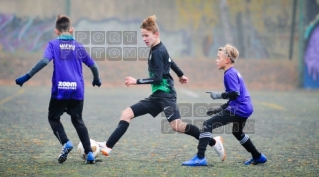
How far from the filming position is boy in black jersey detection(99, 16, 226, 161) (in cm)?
711

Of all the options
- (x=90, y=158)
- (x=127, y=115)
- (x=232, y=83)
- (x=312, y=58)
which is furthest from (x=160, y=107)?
(x=312, y=58)

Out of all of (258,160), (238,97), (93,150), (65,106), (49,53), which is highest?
(49,53)

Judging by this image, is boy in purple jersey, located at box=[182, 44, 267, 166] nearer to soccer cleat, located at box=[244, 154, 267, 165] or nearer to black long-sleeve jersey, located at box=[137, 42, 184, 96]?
soccer cleat, located at box=[244, 154, 267, 165]

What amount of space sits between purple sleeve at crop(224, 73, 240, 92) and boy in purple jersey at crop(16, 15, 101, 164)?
1603 millimetres

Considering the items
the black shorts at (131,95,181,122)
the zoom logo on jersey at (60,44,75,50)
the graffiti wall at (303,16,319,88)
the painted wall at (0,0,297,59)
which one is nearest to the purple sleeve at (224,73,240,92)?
the black shorts at (131,95,181,122)

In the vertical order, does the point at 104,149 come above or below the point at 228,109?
below

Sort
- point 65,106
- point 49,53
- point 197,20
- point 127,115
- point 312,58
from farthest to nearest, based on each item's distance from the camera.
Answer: point 197,20 < point 312,58 < point 127,115 < point 65,106 < point 49,53

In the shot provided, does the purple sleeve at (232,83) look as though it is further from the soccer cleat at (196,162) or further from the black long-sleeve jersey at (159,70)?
the soccer cleat at (196,162)

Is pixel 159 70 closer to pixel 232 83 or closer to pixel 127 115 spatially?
pixel 127 115

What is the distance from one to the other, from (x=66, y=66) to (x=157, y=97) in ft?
3.82

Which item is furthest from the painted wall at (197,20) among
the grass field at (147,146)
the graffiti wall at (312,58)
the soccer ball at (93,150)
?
the soccer ball at (93,150)

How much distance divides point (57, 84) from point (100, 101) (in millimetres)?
10181

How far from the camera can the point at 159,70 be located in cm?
707

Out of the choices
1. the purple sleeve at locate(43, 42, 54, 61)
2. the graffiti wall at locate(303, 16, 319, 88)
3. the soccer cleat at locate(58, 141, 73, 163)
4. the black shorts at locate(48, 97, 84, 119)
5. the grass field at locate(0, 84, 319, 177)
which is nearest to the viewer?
the grass field at locate(0, 84, 319, 177)
